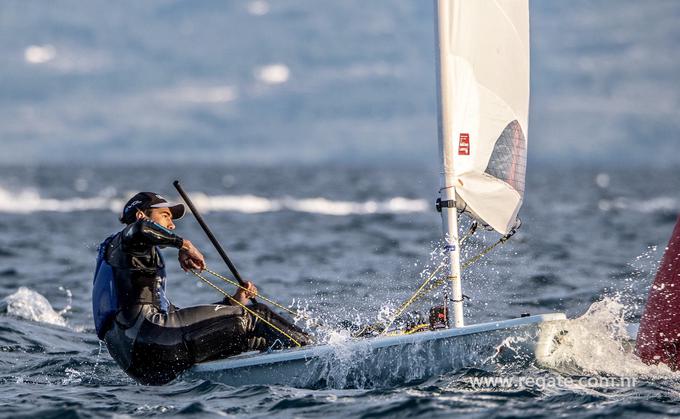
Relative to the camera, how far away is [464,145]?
27.1 ft

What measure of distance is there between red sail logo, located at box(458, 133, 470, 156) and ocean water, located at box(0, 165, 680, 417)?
1554 millimetres

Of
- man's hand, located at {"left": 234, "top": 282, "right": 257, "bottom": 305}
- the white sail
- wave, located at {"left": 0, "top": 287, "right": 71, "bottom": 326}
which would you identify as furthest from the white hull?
wave, located at {"left": 0, "top": 287, "right": 71, "bottom": 326}

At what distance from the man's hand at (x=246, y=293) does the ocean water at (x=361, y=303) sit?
31.0 inches

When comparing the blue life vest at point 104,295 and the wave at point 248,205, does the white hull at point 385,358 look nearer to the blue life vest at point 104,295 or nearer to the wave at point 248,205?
the blue life vest at point 104,295

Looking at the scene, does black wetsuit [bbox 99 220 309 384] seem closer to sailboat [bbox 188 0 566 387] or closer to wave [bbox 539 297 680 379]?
sailboat [bbox 188 0 566 387]

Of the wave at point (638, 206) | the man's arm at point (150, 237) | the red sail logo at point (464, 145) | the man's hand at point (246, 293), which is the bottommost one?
the man's hand at point (246, 293)

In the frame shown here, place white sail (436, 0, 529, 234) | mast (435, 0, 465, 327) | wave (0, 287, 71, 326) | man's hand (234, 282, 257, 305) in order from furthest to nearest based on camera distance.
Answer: wave (0, 287, 71, 326), man's hand (234, 282, 257, 305), white sail (436, 0, 529, 234), mast (435, 0, 465, 327)

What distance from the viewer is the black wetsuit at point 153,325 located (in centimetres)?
818

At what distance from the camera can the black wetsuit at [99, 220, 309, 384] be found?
8.18 meters

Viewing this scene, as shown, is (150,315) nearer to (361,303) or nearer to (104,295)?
(104,295)

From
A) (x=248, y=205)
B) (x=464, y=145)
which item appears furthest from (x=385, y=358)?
(x=248, y=205)

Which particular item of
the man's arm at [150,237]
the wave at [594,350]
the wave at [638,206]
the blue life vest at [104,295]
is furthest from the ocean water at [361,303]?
the wave at [638,206]

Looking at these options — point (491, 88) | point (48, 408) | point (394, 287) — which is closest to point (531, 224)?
point (394, 287)

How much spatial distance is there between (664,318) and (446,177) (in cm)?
221
